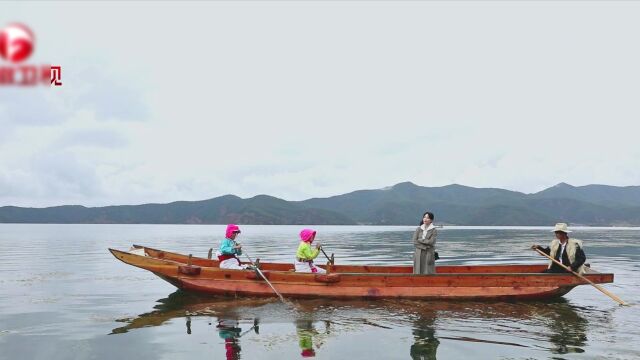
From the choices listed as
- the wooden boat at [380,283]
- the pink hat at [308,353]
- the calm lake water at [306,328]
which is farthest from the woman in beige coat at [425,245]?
the pink hat at [308,353]

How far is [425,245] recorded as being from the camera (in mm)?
16922

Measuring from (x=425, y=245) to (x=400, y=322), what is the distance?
395cm

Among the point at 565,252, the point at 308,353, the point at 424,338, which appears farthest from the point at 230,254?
the point at 565,252

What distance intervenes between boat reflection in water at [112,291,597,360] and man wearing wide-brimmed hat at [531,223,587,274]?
138cm

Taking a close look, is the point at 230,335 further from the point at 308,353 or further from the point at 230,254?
the point at 230,254

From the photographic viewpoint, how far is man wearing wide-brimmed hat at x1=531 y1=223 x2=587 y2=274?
53.2 feet

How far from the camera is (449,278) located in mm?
16359

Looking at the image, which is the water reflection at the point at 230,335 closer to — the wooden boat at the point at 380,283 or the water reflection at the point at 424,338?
the wooden boat at the point at 380,283

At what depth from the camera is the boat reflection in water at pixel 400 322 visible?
37.4 feet

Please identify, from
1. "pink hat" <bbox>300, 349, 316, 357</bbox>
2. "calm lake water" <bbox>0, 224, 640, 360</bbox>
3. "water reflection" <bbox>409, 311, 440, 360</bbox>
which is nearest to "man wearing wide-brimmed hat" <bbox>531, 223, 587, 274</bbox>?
"calm lake water" <bbox>0, 224, 640, 360</bbox>

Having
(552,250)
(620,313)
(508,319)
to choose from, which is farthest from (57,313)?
(620,313)

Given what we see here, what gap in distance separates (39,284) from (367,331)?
17.6 metres

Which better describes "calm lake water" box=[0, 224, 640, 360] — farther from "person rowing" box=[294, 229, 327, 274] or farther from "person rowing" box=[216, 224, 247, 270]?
"person rowing" box=[294, 229, 327, 274]

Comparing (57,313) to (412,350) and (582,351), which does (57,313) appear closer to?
A: (412,350)
